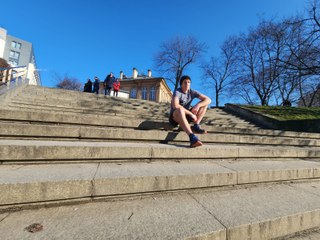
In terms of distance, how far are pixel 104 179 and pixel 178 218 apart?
2.41ft

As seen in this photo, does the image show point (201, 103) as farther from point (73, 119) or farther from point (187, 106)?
point (73, 119)

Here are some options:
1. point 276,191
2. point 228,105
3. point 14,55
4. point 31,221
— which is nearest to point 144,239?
point 31,221

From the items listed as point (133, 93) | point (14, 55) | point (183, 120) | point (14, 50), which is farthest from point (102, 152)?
point (14, 50)

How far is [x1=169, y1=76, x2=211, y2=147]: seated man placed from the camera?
3.46m

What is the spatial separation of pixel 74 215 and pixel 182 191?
110 centimetres

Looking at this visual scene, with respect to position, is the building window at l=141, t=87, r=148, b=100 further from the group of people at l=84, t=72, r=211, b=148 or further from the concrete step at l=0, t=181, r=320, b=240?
the concrete step at l=0, t=181, r=320, b=240

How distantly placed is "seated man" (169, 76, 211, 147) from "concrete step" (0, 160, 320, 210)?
3.41 ft

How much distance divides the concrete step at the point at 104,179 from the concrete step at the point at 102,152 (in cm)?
10

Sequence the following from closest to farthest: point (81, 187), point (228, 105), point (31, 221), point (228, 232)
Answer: point (31, 221) → point (228, 232) → point (81, 187) → point (228, 105)

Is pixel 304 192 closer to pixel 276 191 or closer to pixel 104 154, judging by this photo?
pixel 276 191

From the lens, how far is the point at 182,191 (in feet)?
6.92

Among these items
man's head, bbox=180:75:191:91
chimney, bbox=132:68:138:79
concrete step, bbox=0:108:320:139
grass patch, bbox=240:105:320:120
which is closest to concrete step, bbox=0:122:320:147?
concrete step, bbox=0:108:320:139

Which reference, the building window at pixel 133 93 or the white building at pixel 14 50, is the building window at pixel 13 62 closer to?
the white building at pixel 14 50

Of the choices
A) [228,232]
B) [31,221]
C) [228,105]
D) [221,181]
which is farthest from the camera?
[228,105]
